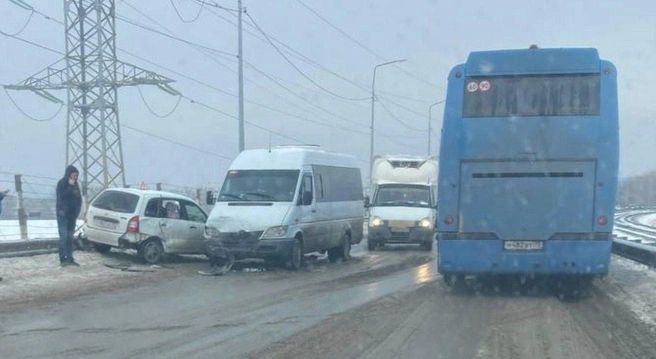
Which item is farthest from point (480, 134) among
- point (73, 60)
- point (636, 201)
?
point (636, 201)

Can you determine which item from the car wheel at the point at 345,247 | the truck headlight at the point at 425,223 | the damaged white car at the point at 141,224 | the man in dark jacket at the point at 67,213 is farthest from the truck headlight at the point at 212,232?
the truck headlight at the point at 425,223

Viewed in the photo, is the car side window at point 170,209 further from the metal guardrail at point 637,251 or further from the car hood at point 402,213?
the metal guardrail at point 637,251

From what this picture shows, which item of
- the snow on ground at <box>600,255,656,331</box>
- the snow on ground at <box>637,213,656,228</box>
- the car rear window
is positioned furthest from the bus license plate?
the snow on ground at <box>637,213,656,228</box>

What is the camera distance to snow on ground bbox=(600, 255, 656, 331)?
12435 mm

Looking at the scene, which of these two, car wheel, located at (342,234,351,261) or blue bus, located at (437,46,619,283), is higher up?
blue bus, located at (437,46,619,283)

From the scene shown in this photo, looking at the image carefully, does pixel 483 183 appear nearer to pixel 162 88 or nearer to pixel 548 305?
pixel 548 305

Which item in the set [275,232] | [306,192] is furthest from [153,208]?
[306,192]

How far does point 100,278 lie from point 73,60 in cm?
2099

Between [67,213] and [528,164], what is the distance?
8.99m

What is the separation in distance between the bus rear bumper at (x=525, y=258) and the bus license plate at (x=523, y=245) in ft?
0.16

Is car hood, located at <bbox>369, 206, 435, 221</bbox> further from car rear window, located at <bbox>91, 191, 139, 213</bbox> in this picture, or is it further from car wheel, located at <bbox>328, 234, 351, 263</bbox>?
car rear window, located at <bbox>91, 191, 139, 213</bbox>

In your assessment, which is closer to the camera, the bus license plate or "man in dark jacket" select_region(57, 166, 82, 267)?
the bus license plate

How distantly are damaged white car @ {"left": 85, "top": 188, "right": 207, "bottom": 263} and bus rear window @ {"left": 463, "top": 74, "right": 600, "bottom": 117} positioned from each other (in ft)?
27.3

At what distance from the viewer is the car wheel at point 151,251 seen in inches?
754
